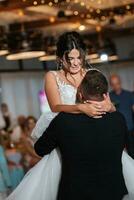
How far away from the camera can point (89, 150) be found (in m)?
2.59

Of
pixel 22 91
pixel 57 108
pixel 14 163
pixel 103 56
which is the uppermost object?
pixel 57 108

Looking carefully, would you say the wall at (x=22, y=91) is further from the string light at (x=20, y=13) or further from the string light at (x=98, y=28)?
the string light at (x=20, y=13)

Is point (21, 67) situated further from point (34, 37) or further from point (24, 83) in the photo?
point (34, 37)

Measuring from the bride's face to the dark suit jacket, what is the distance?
483mm

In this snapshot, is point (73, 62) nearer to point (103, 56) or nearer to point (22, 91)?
point (103, 56)

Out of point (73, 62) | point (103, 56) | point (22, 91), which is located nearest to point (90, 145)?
point (73, 62)

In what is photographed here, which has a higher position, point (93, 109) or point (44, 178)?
point (93, 109)

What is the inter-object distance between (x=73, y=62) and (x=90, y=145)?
2.02 feet

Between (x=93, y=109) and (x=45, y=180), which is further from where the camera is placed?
(x=45, y=180)

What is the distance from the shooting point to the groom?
2.57 m

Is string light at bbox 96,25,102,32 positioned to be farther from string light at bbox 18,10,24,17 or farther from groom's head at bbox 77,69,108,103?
groom's head at bbox 77,69,108,103

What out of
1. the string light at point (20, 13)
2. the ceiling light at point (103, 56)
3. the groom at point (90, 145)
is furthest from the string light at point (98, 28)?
the groom at point (90, 145)

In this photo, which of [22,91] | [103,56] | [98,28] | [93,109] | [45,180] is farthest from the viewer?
[22,91]

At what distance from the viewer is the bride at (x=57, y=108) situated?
2939mm
